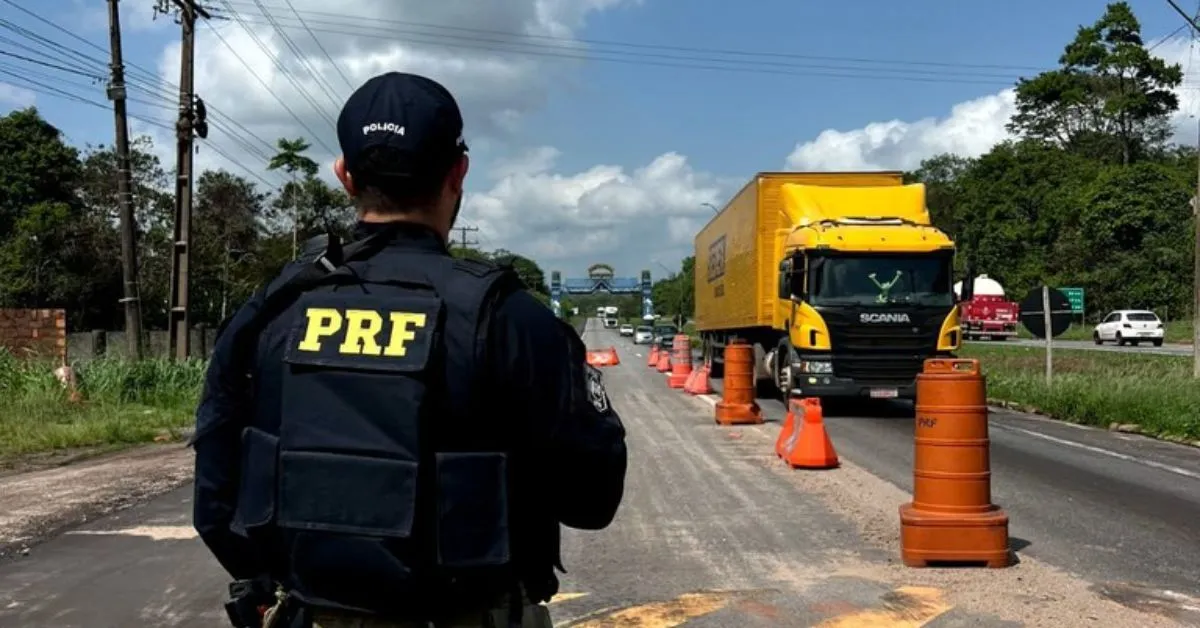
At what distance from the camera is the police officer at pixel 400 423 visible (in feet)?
6.72

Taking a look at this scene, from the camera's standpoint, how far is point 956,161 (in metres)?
105

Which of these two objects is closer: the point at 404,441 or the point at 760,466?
the point at 404,441

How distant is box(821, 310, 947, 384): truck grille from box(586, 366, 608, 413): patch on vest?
15046mm

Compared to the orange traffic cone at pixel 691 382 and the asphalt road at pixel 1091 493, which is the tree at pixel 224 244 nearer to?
the orange traffic cone at pixel 691 382

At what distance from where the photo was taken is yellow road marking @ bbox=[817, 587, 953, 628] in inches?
213

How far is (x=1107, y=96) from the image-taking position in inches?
2926

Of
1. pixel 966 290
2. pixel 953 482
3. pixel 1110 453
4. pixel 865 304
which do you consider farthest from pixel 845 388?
pixel 953 482

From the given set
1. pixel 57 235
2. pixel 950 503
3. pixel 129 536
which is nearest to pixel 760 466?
pixel 950 503

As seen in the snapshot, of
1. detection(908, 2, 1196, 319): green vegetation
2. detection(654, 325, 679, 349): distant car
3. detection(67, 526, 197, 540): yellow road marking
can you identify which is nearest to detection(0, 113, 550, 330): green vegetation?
detection(654, 325, 679, 349): distant car

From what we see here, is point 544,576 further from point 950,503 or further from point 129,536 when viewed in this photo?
point 129,536

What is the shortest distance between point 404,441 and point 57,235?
41747mm

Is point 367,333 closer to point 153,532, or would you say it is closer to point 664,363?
point 153,532

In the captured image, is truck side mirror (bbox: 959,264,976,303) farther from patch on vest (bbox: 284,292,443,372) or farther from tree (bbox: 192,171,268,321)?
tree (bbox: 192,171,268,321)

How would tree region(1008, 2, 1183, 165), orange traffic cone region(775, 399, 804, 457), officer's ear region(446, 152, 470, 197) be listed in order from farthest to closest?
1. tree region(1008, 2, 1183, 165)
2. orange traffic cone region(775, 399, 804, 457)
3. officer's ear region(446, 152, 470, 197)
